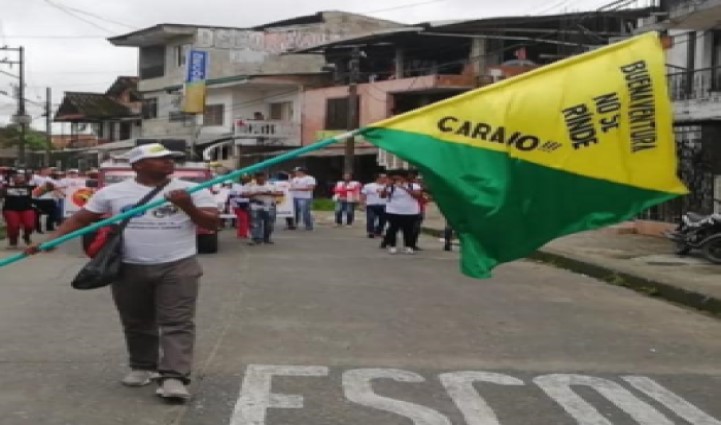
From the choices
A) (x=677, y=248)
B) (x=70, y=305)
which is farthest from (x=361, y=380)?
(x=677, y=248)

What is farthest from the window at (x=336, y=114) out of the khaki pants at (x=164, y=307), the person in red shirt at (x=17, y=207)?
the khaki pants at (x=164, y=307)

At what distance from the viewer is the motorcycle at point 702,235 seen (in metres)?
16.2

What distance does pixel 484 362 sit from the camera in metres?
7.80

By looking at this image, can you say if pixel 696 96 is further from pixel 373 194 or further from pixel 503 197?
pixel 503 197

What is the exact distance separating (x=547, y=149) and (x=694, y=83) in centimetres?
1784

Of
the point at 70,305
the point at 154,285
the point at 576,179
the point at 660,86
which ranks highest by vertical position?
the point at 660,86

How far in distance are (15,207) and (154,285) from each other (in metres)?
12.4

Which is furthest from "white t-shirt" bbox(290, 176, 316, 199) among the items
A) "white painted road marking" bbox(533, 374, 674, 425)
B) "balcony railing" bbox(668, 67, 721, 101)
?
"white painted road marking" bbox(533, 374, 674, 425)

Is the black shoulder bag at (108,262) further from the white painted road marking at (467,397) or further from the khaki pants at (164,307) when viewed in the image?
the white painted road marking at (467,397)

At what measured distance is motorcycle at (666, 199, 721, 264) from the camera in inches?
639

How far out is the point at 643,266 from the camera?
15492 mm

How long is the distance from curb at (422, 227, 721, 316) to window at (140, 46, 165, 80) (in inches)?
1677

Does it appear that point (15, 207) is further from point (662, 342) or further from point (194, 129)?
point (194, 129)

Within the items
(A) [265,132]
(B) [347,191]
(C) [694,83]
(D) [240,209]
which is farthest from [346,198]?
(A) [265,132]
